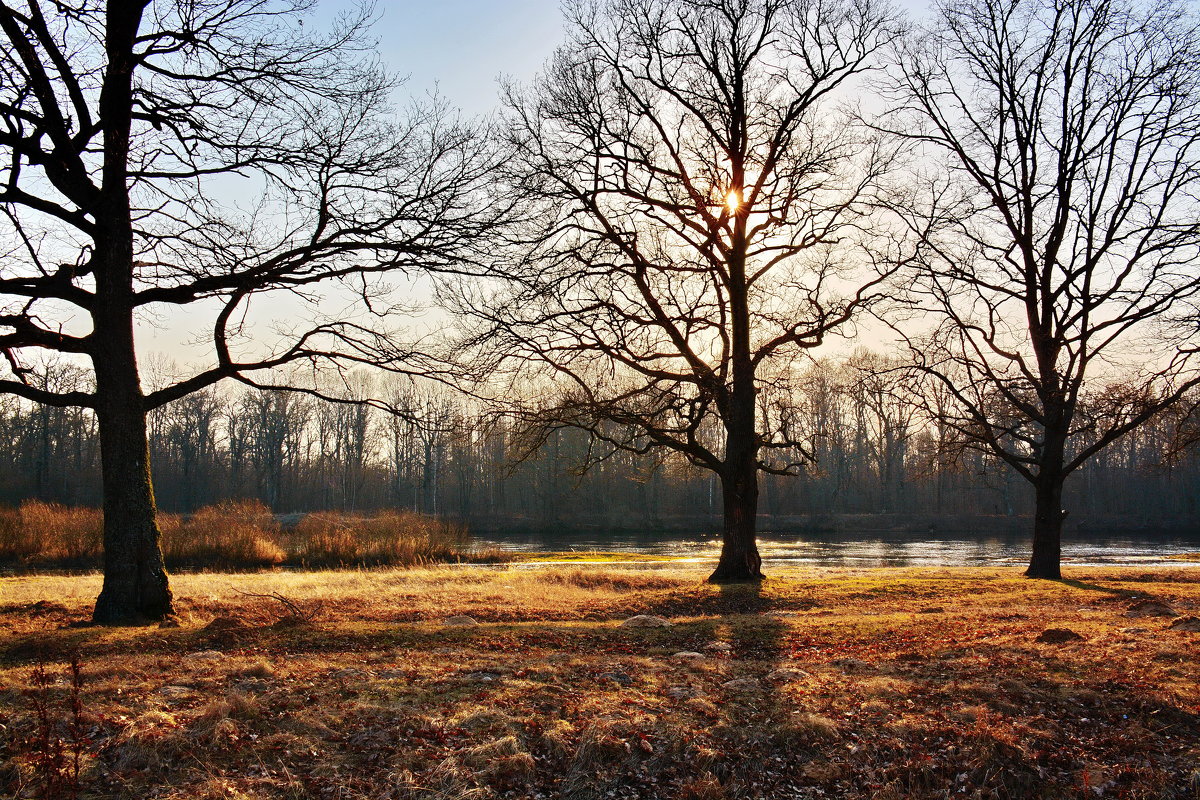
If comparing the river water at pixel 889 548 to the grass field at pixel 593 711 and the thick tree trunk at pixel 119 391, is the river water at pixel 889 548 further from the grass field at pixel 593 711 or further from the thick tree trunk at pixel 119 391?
the thick tree trunk at pixel 119 391

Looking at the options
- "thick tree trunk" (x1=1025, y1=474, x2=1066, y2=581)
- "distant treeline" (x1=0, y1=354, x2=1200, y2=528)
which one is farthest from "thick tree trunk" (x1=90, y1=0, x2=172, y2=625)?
"distant treeline" (x1=0, y1=354, x2=1200, y2=528)

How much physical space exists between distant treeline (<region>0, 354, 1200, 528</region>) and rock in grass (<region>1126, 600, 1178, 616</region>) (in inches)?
1454

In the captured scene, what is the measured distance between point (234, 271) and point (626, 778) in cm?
763

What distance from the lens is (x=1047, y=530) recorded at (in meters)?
17.5

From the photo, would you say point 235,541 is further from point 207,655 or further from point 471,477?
point 471,477

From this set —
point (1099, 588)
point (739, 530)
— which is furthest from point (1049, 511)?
point (739, 530)

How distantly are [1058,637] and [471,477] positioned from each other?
61935mm

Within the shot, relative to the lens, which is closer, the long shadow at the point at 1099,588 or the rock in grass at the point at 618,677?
the rock in grass at the point at 618,677

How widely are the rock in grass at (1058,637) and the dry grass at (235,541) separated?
58.4ft

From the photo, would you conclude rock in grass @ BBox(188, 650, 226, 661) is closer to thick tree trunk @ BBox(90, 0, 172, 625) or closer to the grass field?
the grass field

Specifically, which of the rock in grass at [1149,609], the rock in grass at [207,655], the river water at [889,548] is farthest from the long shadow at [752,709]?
the river water at [889,548]

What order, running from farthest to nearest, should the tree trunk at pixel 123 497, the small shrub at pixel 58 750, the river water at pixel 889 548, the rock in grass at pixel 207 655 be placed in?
1. the river water at pixel 889 548
2. the tree trunk at pixel 123 497
3. the rock in grass at pixel 207 655
4. the small shrub at pixel 58 750

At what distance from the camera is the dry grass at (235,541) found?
70.9 ft

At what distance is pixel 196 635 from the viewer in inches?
298
